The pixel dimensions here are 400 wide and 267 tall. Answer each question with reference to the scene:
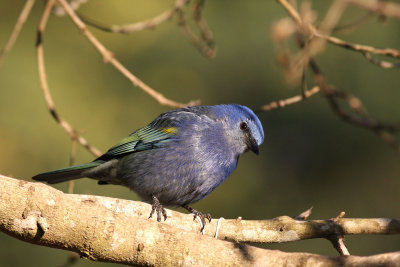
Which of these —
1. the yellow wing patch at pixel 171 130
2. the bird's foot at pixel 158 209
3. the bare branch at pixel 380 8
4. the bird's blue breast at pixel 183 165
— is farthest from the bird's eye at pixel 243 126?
the bare branch at pixel 380 8

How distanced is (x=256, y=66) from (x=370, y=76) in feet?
5.03

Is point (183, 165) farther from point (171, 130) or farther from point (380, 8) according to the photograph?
point (380, 8)

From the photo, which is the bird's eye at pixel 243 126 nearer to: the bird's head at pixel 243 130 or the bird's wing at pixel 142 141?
the bird's head at pixel 243 130

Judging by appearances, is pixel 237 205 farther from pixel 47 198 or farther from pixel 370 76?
A: pixel 47 198

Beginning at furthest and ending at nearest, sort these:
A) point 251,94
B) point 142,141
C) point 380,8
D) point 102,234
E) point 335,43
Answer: point 251,94, point 142,141, point 335,43, point 380,8, point 102,234

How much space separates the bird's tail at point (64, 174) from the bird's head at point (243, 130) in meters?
1.20

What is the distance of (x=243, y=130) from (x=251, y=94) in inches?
108

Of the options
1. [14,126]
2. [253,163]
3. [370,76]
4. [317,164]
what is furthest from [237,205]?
[14,126]

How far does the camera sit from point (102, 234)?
3055 mm

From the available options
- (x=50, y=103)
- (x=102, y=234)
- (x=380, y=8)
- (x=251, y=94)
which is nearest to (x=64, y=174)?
(x=50, y=103)

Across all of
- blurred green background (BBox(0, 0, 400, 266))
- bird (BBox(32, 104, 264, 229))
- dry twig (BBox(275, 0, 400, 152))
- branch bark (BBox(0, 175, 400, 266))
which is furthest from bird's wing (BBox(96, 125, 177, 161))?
blurred green background (BBox(0, 0, 400, 266))

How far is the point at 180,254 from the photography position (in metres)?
3.05

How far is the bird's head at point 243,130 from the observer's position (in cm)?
489

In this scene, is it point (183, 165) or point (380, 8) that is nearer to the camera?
point (380, 8)
